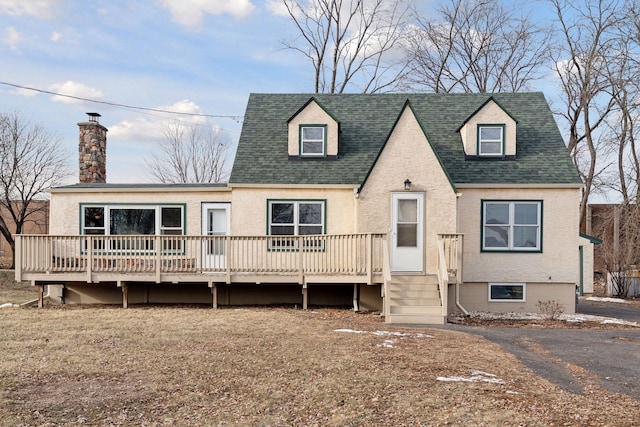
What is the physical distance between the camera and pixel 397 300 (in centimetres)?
1355

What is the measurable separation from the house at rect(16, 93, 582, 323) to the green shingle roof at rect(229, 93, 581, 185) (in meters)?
0.05

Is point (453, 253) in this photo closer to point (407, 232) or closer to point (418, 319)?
point (407, 232)

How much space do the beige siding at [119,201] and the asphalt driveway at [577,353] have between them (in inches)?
316

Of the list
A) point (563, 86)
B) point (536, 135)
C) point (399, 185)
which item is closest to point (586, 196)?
point (563, 86)

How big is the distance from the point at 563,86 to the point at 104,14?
975 inches

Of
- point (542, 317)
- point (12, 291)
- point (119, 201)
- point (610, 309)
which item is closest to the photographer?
point (542, 317)

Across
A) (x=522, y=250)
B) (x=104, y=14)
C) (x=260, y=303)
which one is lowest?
(x=260, y=303)

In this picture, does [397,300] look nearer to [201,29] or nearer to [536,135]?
[536,135]

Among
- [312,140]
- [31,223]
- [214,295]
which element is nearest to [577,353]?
[214,295]

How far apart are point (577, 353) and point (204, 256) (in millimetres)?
9602

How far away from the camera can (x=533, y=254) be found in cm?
1586

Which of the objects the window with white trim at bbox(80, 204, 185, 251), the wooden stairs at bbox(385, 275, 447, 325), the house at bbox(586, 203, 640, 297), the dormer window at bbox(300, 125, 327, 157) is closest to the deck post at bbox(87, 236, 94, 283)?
the window with white trim at bbox(80, 204, 185, 251)

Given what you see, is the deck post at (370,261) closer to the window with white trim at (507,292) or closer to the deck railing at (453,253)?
the deck railing at (453,253)

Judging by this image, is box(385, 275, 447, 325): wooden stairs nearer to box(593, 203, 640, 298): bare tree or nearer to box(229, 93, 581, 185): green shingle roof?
box(229, 93, 581, 185): green shingle roof
